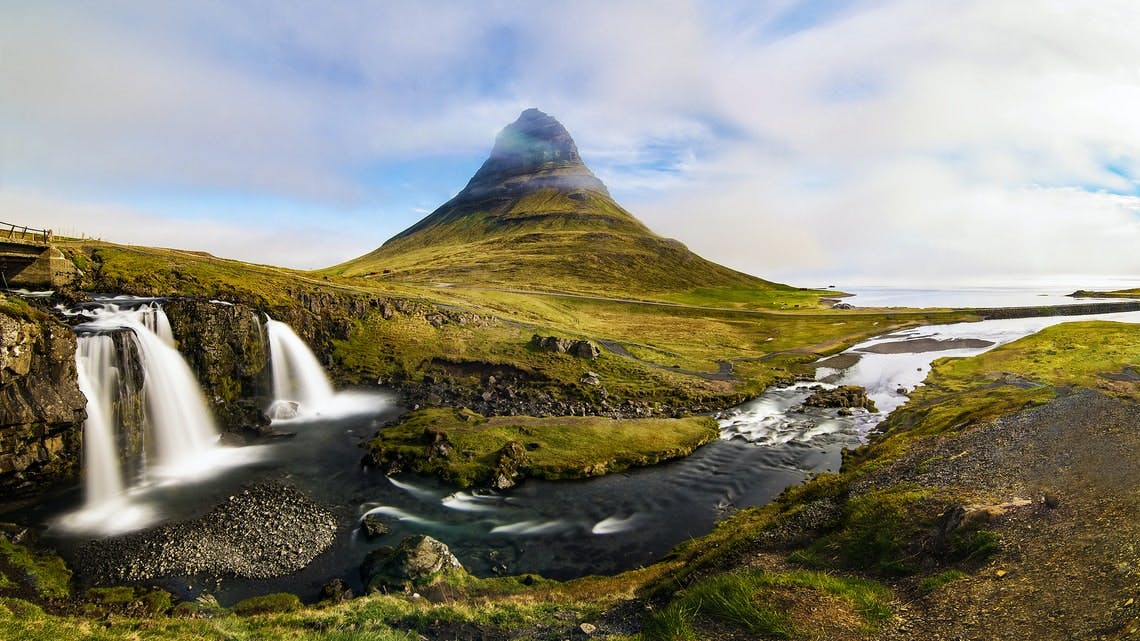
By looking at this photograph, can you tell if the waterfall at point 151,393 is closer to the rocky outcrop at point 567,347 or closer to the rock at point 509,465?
the rock at point 509,465


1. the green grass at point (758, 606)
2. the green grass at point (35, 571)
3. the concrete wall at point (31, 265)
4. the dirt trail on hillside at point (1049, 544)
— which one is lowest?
the green grass at point (35, 571)

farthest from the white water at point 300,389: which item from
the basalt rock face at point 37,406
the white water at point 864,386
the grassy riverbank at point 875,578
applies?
the white water at point 864,386

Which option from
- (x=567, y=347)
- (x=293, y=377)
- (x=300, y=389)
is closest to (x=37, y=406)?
(x=300, y=389)

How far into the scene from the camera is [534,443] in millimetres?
43562

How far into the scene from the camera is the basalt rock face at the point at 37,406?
30.3 m

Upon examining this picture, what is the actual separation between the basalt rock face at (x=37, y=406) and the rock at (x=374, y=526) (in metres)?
21.3

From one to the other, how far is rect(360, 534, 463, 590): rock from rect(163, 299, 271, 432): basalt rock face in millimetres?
29079

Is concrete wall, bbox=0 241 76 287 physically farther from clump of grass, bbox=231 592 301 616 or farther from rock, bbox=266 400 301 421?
clump of grass, bbox=231 592 301 616

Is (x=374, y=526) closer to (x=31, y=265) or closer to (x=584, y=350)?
(x=584, y=350)

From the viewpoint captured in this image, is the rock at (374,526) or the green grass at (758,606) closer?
the green grass at (758,606)

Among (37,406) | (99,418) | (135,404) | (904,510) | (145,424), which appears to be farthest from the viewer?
(145,424)

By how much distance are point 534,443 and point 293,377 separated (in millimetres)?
34336

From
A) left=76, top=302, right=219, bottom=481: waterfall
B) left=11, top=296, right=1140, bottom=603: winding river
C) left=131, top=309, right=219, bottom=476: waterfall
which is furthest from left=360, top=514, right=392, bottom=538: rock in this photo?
left=131, top=309, right=219, bottom=476: waterfall

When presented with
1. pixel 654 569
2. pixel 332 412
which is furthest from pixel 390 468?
pixel 654 569
